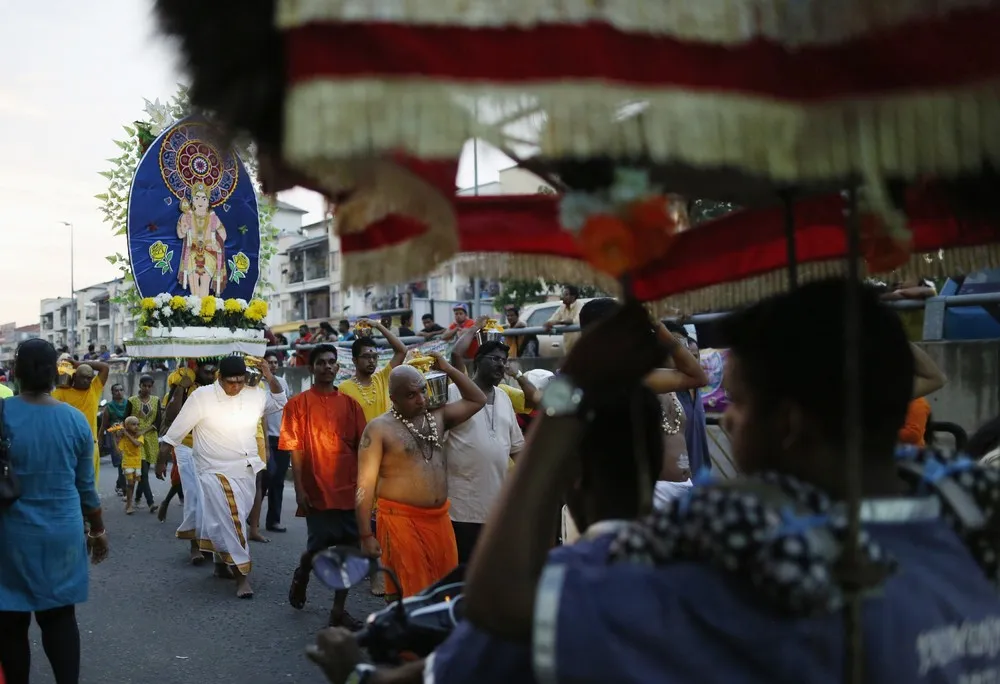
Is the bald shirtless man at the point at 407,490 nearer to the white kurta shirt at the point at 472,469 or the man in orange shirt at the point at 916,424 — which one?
the white kurta shirt at the point at 472,469

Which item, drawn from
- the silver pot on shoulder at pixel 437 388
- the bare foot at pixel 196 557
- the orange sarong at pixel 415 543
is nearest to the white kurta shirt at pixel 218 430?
the bare foot at pixel 196 557

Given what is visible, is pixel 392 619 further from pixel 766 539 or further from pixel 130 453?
pixel 130 453

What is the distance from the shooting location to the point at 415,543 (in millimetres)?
5105

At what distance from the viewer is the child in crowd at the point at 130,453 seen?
11555mm

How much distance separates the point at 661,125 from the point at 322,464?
19.1 feet

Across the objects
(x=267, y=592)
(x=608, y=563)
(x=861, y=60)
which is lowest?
(x=267, y=592)

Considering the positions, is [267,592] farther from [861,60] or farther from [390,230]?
[861,60]

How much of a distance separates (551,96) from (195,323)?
7941mm

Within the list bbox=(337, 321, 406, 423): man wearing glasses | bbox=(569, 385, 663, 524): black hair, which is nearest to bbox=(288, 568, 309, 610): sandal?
bbox=(337, 321, 406, 423): man wearing glasses

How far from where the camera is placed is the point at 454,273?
2.22 meters

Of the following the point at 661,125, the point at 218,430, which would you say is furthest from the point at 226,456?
the point at 661,125

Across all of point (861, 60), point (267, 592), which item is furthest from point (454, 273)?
point (267, 592)

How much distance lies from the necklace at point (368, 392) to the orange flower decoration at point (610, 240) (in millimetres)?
6192

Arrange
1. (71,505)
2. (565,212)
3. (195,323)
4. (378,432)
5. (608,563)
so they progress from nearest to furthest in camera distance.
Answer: (608,563) → (565,212) → (71,505) → (378,432) → (195,323)
